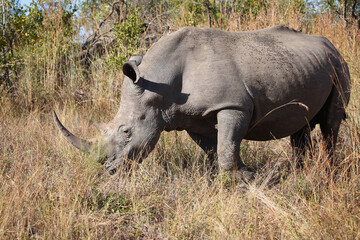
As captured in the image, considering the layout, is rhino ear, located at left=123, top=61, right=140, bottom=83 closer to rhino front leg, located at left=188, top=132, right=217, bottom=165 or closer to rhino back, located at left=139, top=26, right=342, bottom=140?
rhino back, located at left=139, top=26, right=342, bottom=140

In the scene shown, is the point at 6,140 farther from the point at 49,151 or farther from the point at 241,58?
the point at 241,58

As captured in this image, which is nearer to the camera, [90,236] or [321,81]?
[90,236]

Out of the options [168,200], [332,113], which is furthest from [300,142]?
[168,200]

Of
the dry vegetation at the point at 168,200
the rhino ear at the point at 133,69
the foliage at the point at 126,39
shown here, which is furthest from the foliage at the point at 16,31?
the rhino ear at the point at 133,69

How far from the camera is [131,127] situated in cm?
354

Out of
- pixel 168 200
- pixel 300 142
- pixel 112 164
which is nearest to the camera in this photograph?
pixel 168 200

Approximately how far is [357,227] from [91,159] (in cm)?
216

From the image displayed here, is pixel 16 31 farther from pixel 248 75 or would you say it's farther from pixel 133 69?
pixel 248 75

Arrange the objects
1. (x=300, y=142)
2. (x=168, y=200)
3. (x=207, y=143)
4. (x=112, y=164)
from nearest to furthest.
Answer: (x=168, y=200)
(x=112, y=164)
(x=207, y=143)
(x=300, y=142)

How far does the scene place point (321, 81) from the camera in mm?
3920

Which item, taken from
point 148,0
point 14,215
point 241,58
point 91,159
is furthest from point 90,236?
point 148,0

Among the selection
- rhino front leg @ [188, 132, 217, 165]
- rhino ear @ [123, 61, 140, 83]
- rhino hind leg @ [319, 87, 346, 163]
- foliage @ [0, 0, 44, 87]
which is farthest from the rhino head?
foliage @ [0, 0, 44, 87]

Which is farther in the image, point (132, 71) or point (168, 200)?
point (132, 71)

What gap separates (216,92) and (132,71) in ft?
2.43
